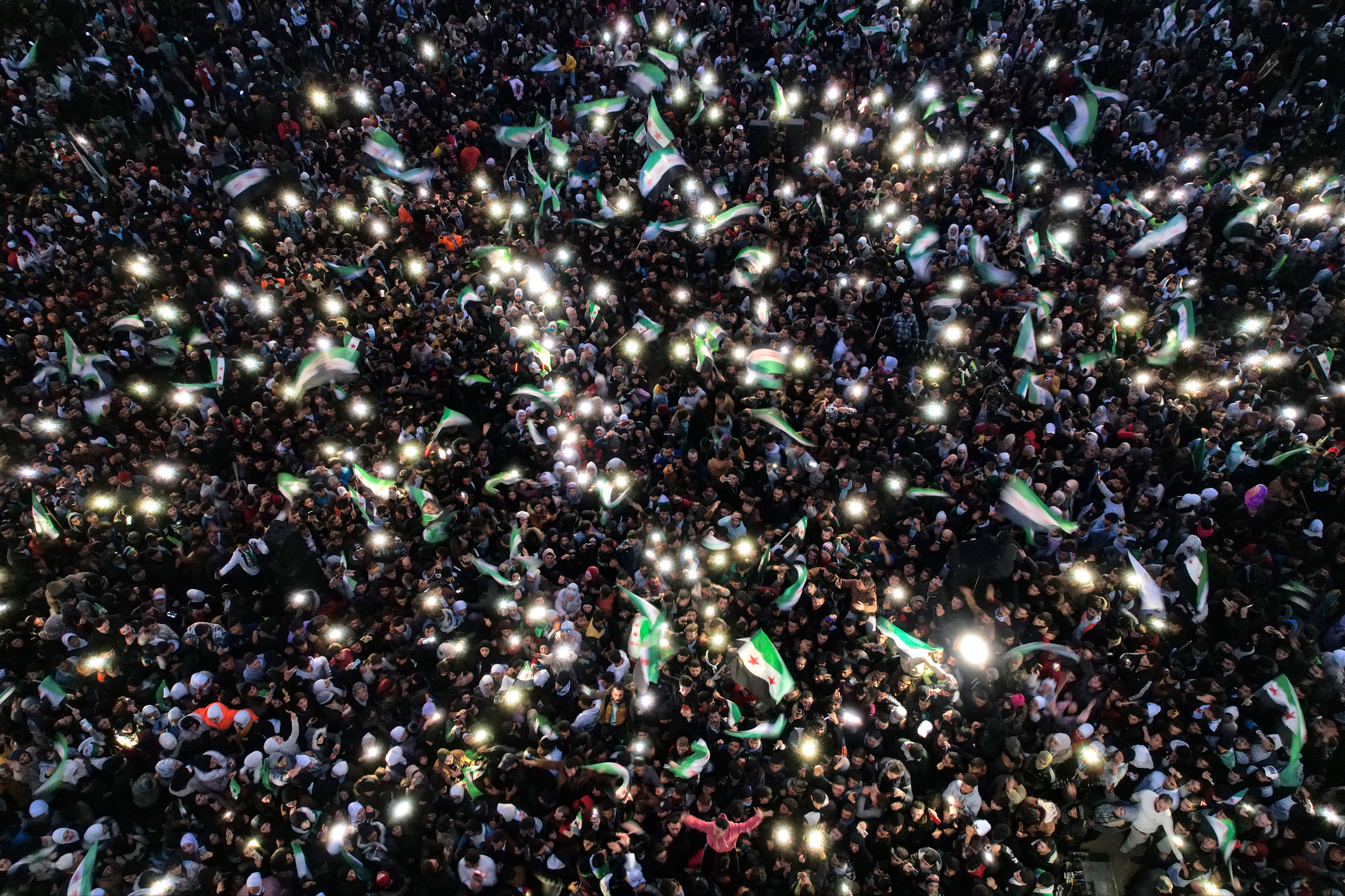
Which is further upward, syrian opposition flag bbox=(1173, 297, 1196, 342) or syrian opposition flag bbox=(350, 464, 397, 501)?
syrian opposition flag bbox=(1173, 297, 1196, 342)

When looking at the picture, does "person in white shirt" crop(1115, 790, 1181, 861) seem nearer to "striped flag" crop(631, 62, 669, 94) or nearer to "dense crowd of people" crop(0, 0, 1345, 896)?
"dense crowd of people" crop(0, 0, 1345, 896)

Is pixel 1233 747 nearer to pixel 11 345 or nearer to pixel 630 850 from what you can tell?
pixel 630 850

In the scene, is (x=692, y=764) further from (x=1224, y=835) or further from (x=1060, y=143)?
(x=1060, y=143)

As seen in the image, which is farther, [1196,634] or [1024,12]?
[1024,12]

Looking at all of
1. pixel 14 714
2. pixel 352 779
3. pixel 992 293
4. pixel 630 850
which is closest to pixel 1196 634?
pixel 992 293

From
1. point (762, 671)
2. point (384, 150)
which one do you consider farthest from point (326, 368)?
point (762, 671)

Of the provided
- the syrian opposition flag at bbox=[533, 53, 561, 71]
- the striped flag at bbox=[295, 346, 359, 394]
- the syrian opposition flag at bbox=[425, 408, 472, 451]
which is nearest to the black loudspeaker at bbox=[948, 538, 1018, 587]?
the syrian opposition flag at bbox=[425, 408, 472, 451]
